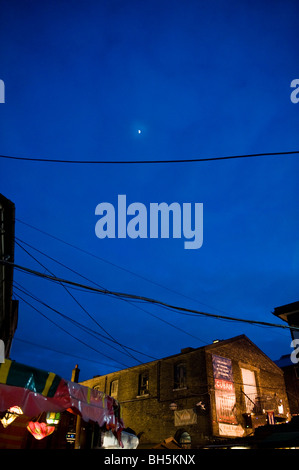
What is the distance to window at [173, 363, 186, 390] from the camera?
23948 millimetres

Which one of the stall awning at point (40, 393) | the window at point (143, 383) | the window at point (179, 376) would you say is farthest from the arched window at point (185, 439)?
the stall awning at point (40, 393)

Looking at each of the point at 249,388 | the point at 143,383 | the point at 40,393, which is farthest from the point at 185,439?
the point at 40,393

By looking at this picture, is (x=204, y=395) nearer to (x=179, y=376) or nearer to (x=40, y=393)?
(x=179, y=376)

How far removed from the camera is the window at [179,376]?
78.6 ft

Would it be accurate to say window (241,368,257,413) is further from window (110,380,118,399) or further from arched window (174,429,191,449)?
window (110,380,118,399)

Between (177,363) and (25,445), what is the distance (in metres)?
16.4

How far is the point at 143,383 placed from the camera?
1065 inches

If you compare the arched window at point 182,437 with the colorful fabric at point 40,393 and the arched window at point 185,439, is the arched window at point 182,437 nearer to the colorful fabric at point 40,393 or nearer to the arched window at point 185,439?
the arched window at point 185,439

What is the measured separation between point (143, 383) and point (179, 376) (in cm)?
433

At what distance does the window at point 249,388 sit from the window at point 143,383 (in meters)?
8.17

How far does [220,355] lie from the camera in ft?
79.7

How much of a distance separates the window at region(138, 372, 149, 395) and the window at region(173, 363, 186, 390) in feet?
11.1

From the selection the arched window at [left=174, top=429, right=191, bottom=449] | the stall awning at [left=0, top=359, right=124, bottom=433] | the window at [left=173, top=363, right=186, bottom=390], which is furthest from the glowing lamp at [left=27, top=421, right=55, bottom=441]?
the window at [left=173, top=363, right=186, bottom=390]
